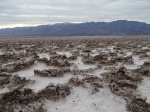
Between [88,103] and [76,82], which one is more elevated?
[76,82]

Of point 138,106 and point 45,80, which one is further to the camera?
point 45,80

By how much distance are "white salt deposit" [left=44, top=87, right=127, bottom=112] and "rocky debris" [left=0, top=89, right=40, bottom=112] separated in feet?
1.26

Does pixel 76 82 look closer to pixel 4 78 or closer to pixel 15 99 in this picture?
pixel 15 99

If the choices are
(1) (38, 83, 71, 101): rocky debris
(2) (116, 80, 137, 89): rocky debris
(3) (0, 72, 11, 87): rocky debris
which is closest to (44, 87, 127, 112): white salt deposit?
(1) (38, 83, 71, 101): rocky debris

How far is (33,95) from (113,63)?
14.6 ft

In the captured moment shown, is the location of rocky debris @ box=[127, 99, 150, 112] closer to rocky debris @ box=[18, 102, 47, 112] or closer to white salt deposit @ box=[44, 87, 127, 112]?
white salt deposit @ box=[44, 87, 127, 112]

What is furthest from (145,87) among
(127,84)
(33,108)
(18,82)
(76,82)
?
(18,82)

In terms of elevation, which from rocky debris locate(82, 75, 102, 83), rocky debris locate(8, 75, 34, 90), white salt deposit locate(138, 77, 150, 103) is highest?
rocky debris locate(82, 75, 102, 83)

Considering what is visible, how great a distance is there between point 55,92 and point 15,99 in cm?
93

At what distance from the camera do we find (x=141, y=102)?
14.8 feet

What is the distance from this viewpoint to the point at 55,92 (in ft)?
16.9

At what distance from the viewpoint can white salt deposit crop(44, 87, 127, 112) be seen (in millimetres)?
4500

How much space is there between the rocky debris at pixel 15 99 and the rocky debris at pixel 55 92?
0.22 m

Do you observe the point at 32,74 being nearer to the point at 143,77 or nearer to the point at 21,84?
the point at 21,84
